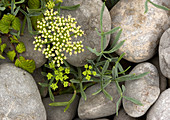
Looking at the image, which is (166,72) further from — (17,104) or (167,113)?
(17,104)

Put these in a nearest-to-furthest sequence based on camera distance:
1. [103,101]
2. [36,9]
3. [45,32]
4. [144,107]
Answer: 1. [45,32]
2. [36,9]
3. [144,107]
4. [103,101]

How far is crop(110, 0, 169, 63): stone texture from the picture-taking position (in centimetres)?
210

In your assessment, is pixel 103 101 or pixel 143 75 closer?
pixel 143 75

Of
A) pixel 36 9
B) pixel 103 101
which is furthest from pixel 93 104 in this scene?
pixel 36 9

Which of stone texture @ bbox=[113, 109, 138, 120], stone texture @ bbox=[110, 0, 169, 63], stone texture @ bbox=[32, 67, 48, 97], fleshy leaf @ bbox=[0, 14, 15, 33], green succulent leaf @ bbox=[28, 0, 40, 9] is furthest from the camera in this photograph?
stone texture @ bbox=[32, 67, 48, 97]

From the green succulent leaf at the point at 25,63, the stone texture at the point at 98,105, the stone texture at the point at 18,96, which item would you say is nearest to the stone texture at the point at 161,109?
the stone texture at the point at 98,105

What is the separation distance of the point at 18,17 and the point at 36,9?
303 millimetres

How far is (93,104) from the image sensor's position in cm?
217

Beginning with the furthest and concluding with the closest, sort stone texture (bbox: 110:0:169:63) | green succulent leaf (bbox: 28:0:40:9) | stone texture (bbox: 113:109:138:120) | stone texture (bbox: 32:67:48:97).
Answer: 1. stone texture (bbox: 32:67:48:97)
2. stone texture (bbox: 113:109:138:120)
3. stone texture (bbox: 110:0:169:63)
4. green succulent leaf (bbox: 28:0:40:9)

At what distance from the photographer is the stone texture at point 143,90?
201cm

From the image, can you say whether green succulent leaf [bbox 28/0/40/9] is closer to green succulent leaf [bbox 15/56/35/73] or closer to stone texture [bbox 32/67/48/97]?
green succulent leaf [bbox 15/56/35/73]

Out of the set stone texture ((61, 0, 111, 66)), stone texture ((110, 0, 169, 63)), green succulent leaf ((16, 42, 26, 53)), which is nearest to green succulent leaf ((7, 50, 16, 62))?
green succulent leaf ((16, 42, 26, 53))

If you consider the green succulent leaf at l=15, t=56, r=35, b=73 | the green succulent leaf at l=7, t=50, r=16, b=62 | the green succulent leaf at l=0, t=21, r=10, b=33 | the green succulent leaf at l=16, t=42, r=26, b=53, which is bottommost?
the green succulent leaf at l=15, t=56, r=35, b=73

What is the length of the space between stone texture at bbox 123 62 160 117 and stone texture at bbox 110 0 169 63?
13cm
